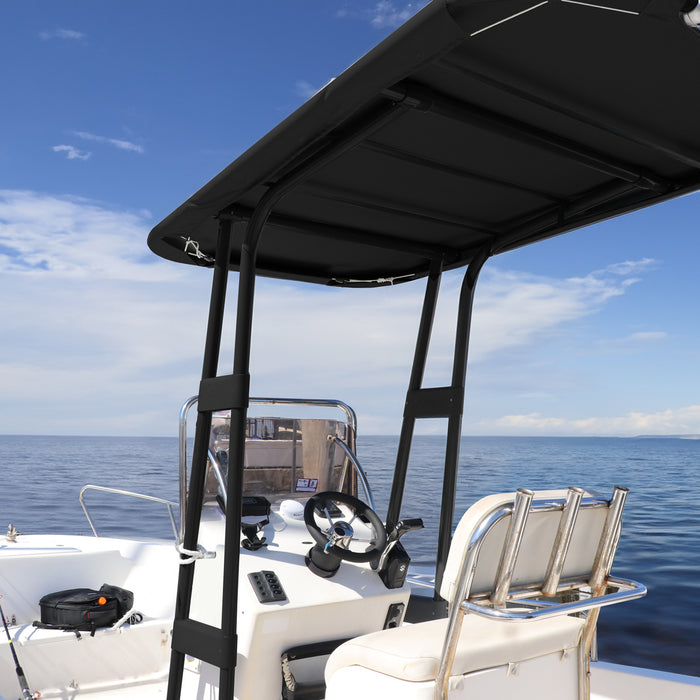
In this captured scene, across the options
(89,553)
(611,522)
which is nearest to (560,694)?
(611,522)

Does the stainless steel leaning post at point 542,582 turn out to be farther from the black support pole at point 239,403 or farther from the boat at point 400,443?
the black support pole at point 239,403

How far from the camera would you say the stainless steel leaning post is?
1.48m

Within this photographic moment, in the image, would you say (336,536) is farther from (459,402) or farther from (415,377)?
(415,377)

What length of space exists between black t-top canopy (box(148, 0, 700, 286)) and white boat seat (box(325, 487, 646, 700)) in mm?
901

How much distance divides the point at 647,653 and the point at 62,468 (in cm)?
3637

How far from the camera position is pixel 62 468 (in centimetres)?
3909

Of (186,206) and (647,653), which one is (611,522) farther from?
(647,653)

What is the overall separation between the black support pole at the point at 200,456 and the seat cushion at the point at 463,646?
688 millimetres

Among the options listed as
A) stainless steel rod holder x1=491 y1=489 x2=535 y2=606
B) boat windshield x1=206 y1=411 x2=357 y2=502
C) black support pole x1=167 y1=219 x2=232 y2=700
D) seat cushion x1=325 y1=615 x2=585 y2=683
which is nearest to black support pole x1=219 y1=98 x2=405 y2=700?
black support pole x1=167 y1=219 x2=232 y2=700

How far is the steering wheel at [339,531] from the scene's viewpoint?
99.0 inches

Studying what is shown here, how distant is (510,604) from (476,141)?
1.21m

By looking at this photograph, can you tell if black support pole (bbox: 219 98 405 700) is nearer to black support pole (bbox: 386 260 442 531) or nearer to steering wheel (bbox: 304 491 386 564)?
steering wheel (bbox: 304 491 386 564)

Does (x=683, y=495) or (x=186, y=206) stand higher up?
(x=186, y=206)

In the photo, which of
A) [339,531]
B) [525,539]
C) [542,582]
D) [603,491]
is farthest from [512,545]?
[603,491]
